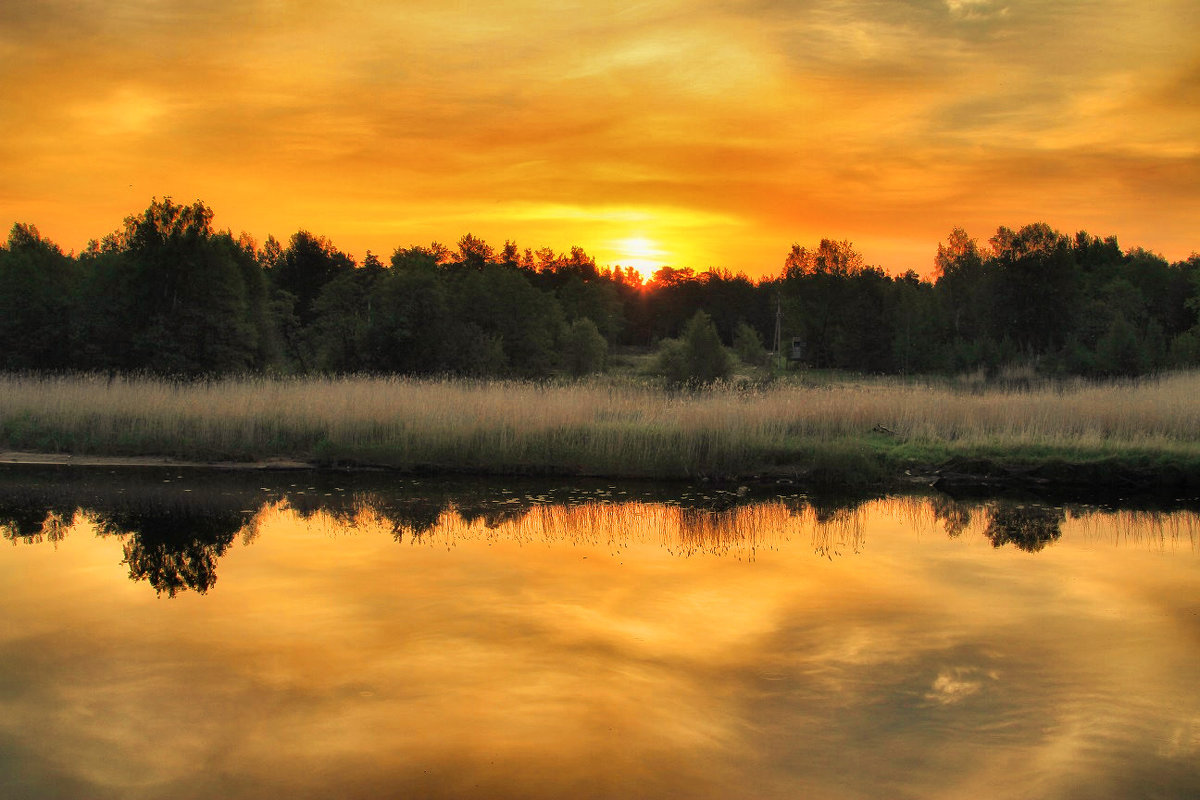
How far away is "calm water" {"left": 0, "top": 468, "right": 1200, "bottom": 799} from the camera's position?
4988 millimetres

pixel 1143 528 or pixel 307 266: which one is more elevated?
pixel 307 266

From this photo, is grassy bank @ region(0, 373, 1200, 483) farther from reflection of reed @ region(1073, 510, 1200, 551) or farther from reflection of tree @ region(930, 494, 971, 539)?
reflection of reed @ region(1073, 510, 1200, 551)

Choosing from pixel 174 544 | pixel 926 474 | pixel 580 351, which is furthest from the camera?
pixel 580 351

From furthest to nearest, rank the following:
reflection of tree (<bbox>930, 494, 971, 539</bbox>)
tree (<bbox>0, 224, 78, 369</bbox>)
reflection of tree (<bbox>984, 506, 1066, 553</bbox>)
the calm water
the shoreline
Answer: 1. tree (<bbox>0, 224, 78, 369</bbox>)
2. the shoreline
3. reflection of tree (<bbox>930, 494, 971, 539</bbox>)
4. reflection of tree (<bbox>984, 506, 1066, 553</bbox>)
5. the calm water

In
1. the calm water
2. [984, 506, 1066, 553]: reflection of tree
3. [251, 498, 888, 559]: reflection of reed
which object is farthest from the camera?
[984, 506, 1066, 553]: reflection of tree

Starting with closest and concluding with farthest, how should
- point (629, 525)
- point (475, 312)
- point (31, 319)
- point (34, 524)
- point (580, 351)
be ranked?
point (34, 524)
point (629, 525)
point (31, 319)
point (475, 312)
point (580, 351)

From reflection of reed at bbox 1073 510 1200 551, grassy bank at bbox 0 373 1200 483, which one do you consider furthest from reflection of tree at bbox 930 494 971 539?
grassy bank at bbox 0 373 1200 483

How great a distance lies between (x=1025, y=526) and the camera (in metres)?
11.8

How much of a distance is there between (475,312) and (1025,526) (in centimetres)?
2617

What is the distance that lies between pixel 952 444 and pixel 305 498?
35.6ft

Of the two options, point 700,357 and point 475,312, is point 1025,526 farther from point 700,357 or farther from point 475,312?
point 475,312

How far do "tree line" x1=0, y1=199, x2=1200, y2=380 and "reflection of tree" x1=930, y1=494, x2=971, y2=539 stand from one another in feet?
55.1

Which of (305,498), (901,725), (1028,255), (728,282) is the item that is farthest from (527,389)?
(728,282)

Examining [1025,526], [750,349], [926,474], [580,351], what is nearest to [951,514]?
[1025,526]
